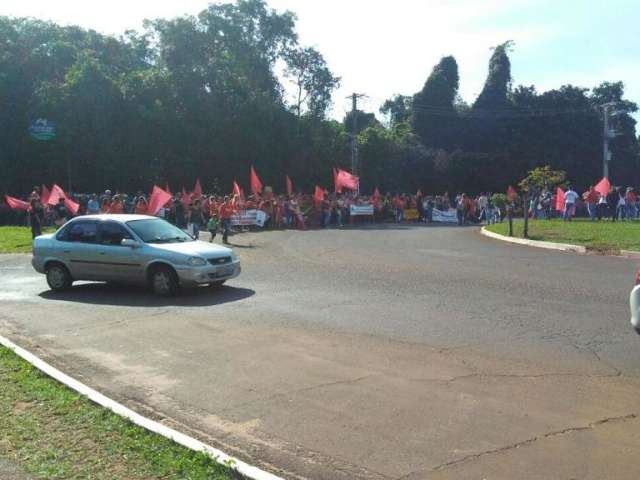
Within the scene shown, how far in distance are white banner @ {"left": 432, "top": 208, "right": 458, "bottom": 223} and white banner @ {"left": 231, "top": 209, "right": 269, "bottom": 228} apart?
13.2 metres

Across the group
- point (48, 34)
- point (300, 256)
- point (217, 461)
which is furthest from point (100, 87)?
point (217, 461)

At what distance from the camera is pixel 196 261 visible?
1188cm

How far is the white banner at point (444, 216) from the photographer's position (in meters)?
39.4

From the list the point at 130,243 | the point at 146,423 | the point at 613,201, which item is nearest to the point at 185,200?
the point at 130,243

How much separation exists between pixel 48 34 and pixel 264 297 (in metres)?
42.8

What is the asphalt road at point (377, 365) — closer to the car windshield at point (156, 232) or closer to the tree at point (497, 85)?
the car windshield at point (156, 232)

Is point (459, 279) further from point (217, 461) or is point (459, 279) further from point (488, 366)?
point (217, 461)

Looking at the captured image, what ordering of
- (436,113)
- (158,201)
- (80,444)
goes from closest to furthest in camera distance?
1. (80,444)
2. (158,201)
3. (436,113)

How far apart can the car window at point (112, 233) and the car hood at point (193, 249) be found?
651mm

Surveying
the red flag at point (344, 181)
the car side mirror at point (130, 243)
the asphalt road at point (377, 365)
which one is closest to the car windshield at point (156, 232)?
the car side mirror at point (130, 243)

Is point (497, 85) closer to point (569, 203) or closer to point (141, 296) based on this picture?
point (569, 203)

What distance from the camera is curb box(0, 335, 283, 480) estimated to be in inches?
172

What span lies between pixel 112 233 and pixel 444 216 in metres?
29.2

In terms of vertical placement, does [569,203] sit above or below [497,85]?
below
